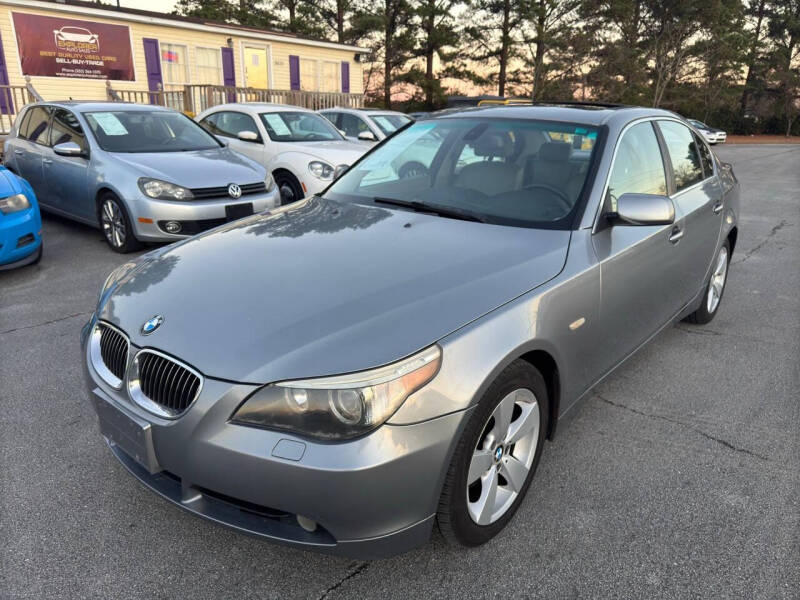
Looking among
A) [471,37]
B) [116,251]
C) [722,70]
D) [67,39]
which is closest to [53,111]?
[116,251]

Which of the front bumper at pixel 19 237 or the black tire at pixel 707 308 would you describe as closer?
the black tire at pixel 707 308

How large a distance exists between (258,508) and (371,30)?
34697 millimetres

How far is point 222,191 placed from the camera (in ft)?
21.0

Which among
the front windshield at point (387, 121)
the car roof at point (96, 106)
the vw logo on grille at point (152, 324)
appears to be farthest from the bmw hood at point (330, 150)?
the vw logo on grille at point (152, 324)

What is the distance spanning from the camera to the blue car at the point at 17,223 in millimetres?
5270

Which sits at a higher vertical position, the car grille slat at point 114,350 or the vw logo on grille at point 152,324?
the vw logo on grille at point 152,324

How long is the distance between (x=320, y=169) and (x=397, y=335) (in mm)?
6602

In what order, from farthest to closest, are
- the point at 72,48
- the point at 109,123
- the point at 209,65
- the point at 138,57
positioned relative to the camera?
the point at 209,65, the point at 138,57, the point at 72,48, the point at 109,123

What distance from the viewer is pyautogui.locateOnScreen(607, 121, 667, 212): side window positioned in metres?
2.98

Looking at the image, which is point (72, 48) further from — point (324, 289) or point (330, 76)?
point (324, 289)

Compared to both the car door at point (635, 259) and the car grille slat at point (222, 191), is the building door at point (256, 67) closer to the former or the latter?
the car grille slat at point (222, 191)

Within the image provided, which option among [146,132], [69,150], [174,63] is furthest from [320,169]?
[174,63]

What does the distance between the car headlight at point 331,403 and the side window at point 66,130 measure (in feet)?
19.8

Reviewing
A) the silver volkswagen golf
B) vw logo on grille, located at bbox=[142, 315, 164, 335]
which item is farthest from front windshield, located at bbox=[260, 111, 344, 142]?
vw logo on grille, located at bbox=[142, 315, 164, 335]
